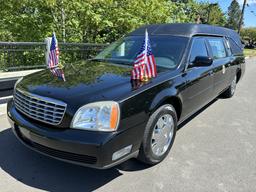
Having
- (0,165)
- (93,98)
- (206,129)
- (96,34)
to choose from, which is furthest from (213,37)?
(96,34)

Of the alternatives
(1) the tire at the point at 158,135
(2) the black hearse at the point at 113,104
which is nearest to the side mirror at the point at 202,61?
(2) the black hearse at the point at 113,104

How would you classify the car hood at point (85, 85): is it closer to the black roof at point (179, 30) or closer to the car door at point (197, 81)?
the car door at point (197, 81)

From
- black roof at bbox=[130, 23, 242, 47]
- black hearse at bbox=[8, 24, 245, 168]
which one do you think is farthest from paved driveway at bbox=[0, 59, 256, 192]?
black roof at bbox=[130, 23, 242, 47]

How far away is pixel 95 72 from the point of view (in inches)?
149

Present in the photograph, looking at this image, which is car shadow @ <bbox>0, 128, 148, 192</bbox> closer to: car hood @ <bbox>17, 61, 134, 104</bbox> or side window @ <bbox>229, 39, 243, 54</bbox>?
car hood @ <bbox>17, 61, 134, 104</bbox>

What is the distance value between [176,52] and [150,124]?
57.4 inches

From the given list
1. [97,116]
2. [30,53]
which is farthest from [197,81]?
[30,53]

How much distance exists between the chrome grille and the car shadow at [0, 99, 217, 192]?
25.8 inches

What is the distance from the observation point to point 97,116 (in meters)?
2.81

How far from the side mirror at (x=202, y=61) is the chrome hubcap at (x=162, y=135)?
1.04 meters

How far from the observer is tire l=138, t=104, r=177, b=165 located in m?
3.26

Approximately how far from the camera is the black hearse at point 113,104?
110 inches

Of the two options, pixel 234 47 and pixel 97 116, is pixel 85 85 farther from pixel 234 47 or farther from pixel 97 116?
pixel 234 47

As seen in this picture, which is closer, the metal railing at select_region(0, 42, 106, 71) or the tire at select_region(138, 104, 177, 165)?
the tire at select_region(138, 104, 177, 165)
